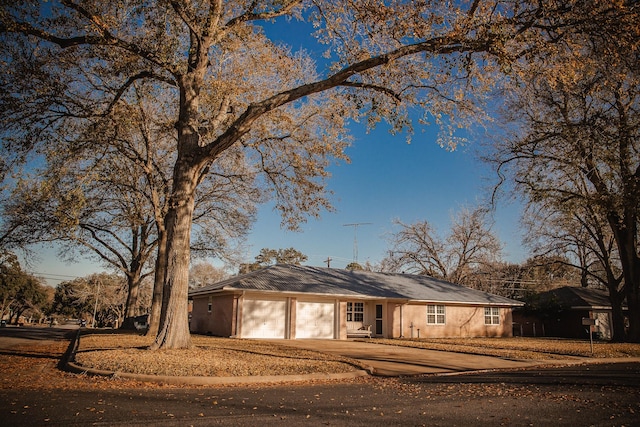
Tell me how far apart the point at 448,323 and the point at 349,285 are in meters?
8.02

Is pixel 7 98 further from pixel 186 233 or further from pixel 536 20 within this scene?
pixel 536 20

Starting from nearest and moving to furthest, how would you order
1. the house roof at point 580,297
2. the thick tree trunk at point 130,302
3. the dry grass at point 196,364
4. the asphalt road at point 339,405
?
the asphalt road at point 339,405 < the dry grass at point 196,364 < the thick tree trunk at point 130,302 < the house roof at point 580,297

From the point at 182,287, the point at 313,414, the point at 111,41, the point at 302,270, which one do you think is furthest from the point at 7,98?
the point at 302,270

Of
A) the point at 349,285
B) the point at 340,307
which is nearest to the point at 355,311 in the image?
the point at 349,285

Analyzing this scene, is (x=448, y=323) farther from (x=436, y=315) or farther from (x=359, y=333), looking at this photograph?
(x=359, y=333)

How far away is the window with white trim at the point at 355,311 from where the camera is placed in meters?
29.7

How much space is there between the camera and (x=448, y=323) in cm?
3212

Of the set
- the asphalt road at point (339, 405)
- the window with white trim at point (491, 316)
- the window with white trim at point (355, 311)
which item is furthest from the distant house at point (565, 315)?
the asphalt road at point (339, 405)

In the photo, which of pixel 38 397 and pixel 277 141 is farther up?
pixel 277 141

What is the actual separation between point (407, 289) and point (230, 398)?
26.0 meters

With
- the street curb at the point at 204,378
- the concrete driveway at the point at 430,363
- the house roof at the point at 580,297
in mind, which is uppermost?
the house roof at the point at 580,297

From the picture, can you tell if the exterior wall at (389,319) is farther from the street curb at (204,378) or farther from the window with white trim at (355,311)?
the street curb at (204,378)

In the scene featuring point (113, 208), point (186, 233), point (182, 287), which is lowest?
point (182, 287)

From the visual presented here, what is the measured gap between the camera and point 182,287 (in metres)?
12.7
